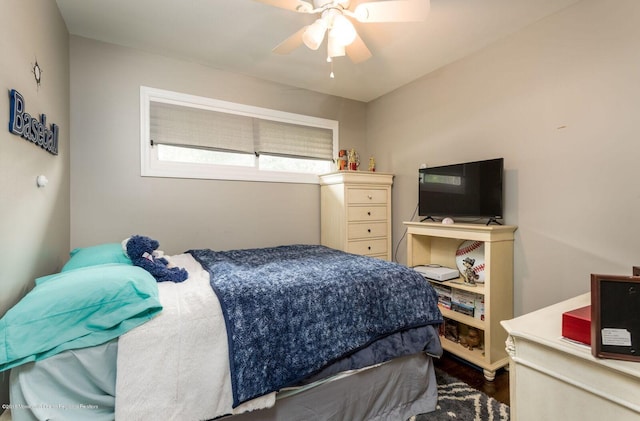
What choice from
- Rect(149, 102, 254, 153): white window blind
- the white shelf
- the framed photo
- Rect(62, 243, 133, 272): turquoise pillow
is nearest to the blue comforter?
Rect(62, 243, 133, 272): turquoise pillow

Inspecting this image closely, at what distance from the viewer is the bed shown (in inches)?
38.6

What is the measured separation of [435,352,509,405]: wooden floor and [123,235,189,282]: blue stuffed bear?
1984 millimetres

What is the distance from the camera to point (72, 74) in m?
2.24

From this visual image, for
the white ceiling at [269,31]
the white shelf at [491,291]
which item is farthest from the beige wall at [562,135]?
the white ceiling at [269,31]

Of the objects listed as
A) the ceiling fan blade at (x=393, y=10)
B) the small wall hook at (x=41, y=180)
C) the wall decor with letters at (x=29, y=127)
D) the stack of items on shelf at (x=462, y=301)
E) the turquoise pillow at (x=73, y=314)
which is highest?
the ceiling fan blade at (x=393, y=10)

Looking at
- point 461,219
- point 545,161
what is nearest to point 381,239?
point 461,219

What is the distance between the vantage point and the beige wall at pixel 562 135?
1.68 metres

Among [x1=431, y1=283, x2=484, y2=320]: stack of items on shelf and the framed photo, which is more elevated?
the framed photo

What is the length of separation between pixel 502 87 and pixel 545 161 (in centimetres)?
69

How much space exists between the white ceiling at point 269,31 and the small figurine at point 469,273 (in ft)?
5.82

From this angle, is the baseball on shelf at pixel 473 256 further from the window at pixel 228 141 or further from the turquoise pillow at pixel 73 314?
the turquoise pillow at pixel 73 314

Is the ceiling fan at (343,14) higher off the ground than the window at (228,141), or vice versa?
the ceiling fan at (343,14)

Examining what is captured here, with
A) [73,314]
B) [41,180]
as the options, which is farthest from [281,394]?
[41,180]

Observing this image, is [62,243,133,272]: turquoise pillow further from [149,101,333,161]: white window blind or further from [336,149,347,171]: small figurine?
[336,149,347,171]: small figurine
